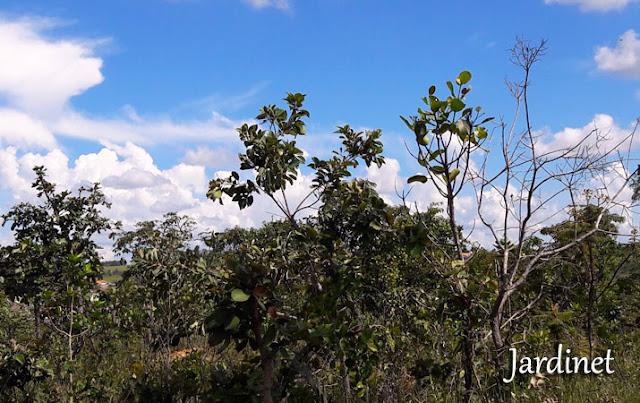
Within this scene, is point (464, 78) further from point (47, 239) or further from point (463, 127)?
point (47, 239)

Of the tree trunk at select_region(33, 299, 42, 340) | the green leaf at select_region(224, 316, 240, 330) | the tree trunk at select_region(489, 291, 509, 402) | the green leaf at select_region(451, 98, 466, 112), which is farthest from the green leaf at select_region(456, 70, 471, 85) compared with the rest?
the tree trunk at select_region(33, 299, 42, 340)

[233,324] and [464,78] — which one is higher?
[464,78]

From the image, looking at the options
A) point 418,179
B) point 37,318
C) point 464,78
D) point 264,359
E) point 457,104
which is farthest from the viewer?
point 37,318

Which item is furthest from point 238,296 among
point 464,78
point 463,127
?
point 464,78

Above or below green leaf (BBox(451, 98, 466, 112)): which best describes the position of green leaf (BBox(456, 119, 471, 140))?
below

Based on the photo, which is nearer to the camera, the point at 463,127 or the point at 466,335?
the point at 463,127

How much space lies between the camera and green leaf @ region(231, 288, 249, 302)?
3.03m

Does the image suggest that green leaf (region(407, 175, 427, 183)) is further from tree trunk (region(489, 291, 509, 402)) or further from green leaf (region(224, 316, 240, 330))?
green leaf (region(224, 316, 240, 330))

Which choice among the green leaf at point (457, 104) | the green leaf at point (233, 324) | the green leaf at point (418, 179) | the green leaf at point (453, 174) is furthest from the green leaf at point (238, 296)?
the green leaf at point (457, 104)

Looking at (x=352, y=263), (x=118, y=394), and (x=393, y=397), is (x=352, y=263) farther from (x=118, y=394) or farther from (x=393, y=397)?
(x=118, y=394)

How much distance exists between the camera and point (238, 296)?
306 cm

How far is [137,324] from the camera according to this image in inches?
244

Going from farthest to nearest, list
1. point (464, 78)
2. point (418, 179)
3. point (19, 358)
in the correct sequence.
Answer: point (19, 358)
point (418, 179)
point (464, 78)

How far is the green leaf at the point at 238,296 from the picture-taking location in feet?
9.96
